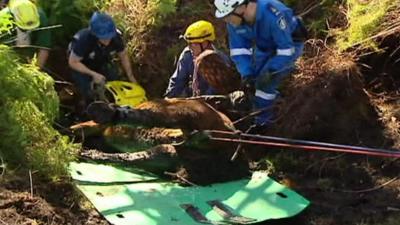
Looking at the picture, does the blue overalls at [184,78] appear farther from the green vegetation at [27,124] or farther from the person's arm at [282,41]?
the green vegetation at [27,124]

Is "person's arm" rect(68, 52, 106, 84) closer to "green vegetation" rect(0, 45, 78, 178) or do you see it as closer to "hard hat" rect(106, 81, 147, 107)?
"hard hat" rect(106, 81, 147, 107)

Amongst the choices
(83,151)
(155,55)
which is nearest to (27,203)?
(83,151)

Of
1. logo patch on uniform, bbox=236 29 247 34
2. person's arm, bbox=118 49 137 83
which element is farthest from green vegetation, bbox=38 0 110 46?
logo patch on uniform, bbox=236 29 247 34

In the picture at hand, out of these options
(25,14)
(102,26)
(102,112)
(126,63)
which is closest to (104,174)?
(102,112)

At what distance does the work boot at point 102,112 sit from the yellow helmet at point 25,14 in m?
2.41

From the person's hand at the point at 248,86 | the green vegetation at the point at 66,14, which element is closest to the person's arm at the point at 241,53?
the person's hand at the point at 248,86

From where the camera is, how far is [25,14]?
7441 mm

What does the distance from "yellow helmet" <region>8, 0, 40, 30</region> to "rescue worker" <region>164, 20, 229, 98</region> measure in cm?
157

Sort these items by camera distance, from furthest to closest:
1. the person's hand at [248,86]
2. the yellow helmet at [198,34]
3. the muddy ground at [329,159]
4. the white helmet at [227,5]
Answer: the yellow helmet at [198,34]
the person's hand at [248,86]
the white helmet at [227,5]
the muddy ground at [329,159]

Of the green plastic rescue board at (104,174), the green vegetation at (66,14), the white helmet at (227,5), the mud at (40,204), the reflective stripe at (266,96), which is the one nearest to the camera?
the mud at (40,204)

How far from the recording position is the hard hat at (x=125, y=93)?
23.6ft

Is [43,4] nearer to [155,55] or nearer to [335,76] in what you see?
[155,55]

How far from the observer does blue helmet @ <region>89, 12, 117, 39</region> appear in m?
7.34

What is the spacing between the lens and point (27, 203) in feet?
16.2
